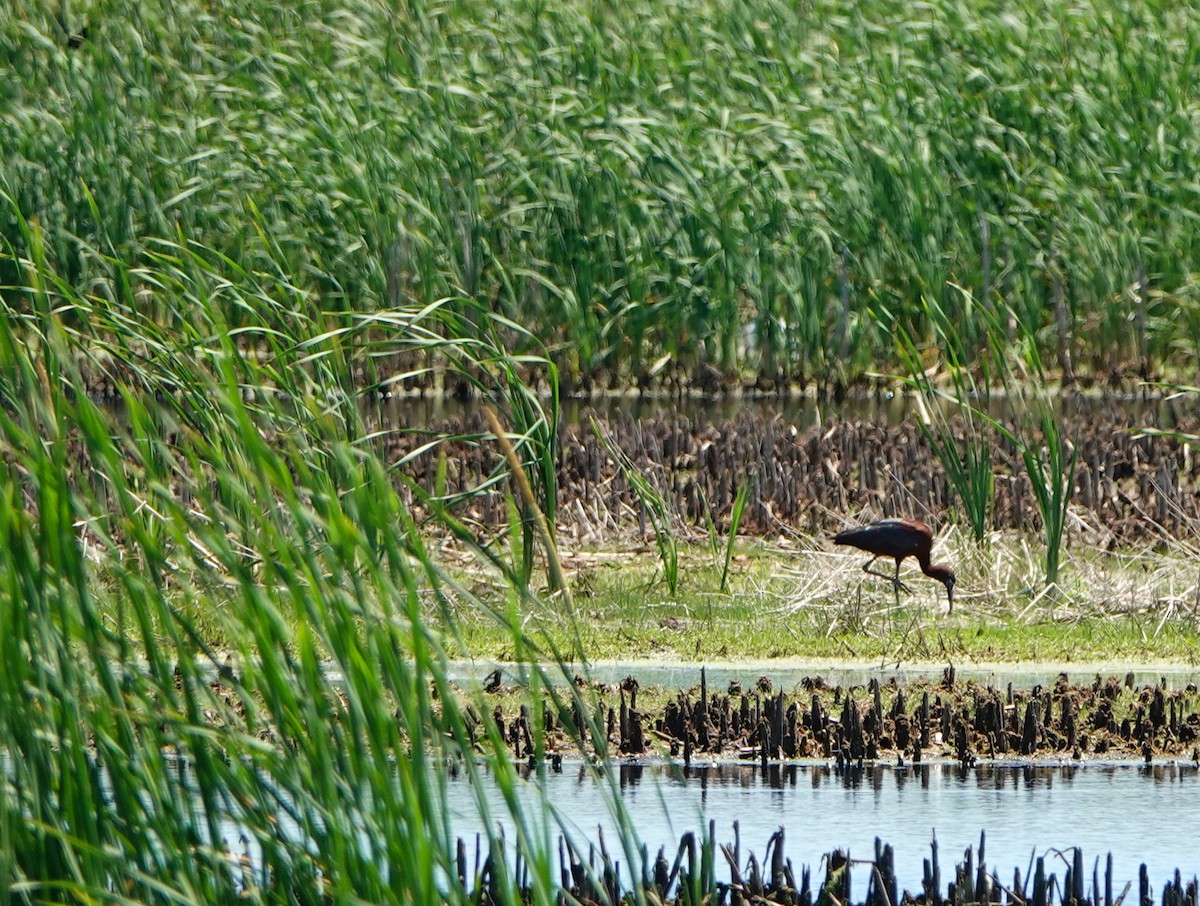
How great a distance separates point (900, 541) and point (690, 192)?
663 cm

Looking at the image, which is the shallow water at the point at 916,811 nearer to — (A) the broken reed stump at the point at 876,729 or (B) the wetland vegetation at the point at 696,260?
(A) the broken reed stump at the point at 876,729

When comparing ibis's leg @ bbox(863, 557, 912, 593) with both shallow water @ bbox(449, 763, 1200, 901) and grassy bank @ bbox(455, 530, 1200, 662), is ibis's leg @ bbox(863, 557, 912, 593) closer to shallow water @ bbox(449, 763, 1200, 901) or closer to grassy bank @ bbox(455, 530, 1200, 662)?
grassy bank @ bbox(455, 530, 1200, 662)

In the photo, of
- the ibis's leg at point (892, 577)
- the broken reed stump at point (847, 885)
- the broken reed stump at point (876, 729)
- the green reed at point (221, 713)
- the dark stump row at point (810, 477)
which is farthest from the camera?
the dark stump row at point (810, 477)

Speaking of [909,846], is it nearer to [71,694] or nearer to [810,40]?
[71,694]

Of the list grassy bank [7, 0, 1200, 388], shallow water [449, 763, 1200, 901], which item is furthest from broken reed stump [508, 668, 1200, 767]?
grassy bank [7, 0, 1200, 388]

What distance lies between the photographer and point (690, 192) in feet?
50.0

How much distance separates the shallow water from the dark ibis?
1980mm

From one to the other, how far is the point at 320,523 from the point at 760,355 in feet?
40.7

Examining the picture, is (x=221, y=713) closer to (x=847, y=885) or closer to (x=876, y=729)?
(x=847, y=885)

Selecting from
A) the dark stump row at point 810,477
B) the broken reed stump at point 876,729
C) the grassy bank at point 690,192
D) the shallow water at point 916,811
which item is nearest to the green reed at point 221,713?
the shallow water at point 916,811

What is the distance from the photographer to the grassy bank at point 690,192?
1526 cm

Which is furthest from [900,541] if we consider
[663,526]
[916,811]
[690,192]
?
[690,192]

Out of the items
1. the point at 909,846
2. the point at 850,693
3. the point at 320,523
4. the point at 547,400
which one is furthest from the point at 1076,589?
the point at 547,400

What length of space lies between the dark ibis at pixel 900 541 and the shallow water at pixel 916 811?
6.50ft
